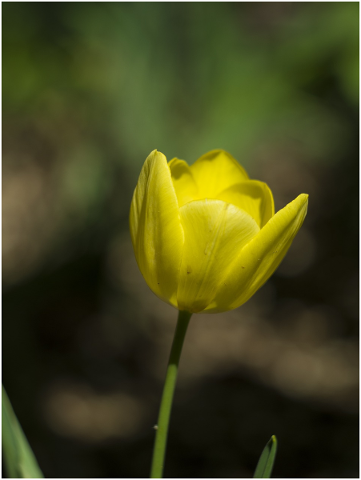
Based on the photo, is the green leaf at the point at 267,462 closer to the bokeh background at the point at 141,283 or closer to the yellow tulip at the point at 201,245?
the yellow tulip at the point at 201,245

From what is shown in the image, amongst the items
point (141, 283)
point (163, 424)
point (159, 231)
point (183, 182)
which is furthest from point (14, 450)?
point (141, 283)

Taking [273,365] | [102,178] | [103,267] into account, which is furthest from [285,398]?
[102,178]

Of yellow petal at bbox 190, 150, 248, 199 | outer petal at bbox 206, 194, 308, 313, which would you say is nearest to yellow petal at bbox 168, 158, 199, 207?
yellow petal at bbox 190, 150, 248, 199

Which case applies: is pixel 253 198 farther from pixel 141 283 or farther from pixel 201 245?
pixel 141 283

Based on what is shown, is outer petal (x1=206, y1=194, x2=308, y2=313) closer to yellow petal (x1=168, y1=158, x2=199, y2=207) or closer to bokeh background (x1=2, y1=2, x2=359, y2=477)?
yellow petal (x1=168, y1=158, x2=199, y2=207)

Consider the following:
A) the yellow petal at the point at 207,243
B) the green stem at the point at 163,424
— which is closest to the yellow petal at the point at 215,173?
the yellow petal at the point at 207,243
